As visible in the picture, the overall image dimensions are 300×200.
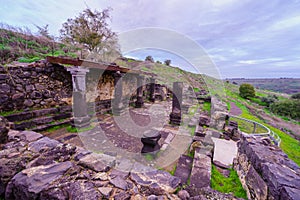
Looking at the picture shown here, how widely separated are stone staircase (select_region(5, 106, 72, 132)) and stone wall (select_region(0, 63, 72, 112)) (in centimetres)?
32

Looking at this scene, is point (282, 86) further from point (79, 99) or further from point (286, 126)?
point (79, 99)

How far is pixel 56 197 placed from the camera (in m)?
1.52

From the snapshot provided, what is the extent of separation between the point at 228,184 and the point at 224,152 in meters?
1.55

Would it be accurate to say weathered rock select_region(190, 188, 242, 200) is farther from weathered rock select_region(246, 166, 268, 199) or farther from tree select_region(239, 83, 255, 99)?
tree select_region(239, 83, 255, 99)

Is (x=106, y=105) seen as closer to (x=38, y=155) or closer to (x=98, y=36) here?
(x=38, y=155)

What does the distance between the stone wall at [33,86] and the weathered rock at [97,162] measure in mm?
4187

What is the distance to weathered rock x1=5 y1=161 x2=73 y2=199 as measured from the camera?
160 centimetres

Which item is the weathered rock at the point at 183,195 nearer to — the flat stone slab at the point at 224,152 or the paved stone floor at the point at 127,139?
the paved stone floor at the point at 127,139

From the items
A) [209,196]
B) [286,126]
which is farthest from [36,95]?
[286,126]

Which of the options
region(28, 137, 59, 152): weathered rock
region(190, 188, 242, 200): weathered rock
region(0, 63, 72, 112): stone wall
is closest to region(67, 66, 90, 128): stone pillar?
region(0, 63, 72, 112): stone wall

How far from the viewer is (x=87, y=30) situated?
1090 cm

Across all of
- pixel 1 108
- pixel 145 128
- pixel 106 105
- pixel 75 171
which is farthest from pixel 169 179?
pixel 106 105

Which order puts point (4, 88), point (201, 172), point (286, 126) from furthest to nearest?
point (286, 126) → point (4, 88) → point (201, 172)

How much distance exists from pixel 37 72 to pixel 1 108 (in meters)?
1.60
